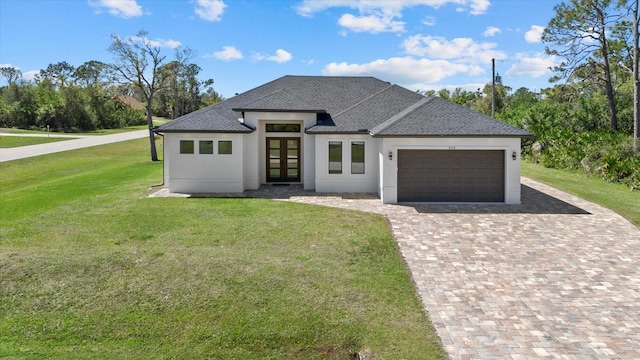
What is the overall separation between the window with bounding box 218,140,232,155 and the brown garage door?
24.0ft

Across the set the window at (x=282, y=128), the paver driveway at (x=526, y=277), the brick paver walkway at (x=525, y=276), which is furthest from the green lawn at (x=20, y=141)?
the paver driveway at (x=526, y=277)

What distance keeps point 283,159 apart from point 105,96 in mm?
23872

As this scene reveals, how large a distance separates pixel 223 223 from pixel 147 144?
34598 mm

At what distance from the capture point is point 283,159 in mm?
20266

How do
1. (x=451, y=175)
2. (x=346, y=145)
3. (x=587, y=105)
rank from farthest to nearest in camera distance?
(x=587, y=105)
(x=346, y=145)
(x=451, y=175)

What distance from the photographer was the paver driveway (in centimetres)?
652

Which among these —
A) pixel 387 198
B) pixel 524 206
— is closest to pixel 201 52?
pixel 387 198

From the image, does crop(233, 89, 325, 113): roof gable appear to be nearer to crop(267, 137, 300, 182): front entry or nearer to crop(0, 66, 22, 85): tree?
crop(267, 137, 300, 182): front entry

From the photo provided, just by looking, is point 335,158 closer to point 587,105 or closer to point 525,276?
point 525,276

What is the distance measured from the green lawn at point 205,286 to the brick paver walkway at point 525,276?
0.71 m

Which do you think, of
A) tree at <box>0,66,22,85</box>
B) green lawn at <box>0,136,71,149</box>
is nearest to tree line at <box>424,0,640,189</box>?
green lawn at <box>0,136,71,149</box>

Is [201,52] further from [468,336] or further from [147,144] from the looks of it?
[468,336]

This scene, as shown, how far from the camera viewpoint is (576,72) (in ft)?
109

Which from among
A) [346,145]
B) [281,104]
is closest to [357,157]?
[346,145]
